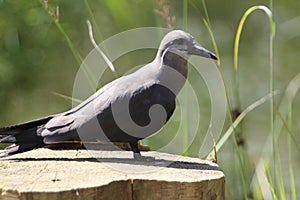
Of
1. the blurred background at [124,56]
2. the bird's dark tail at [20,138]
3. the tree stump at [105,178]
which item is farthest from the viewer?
the blurred background at [124,56]

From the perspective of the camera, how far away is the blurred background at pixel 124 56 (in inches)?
129

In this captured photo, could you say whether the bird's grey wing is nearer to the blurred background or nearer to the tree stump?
the tree stump

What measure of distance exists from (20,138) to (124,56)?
1.35 metres

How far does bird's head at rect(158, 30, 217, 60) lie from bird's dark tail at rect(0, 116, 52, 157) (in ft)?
A: 1.46

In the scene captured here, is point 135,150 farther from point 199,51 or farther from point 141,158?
point 199,51

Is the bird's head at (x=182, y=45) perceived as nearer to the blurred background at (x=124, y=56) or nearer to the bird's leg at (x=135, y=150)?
the bird's leg at (x=135, y=150)

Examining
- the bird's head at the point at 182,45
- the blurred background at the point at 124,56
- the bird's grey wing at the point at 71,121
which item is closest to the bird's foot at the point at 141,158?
the bird's grey wing at the point at 71,121

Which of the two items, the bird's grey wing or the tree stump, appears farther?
the bird's grey wing

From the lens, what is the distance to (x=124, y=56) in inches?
128

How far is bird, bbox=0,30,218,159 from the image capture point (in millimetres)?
1962

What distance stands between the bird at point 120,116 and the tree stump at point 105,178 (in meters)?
0.06

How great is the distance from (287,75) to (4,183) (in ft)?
7.61

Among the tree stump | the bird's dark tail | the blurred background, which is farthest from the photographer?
the blurred background

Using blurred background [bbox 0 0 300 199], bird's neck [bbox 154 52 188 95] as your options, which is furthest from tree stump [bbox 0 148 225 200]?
blurred background [bbox 0 0 300 199]
